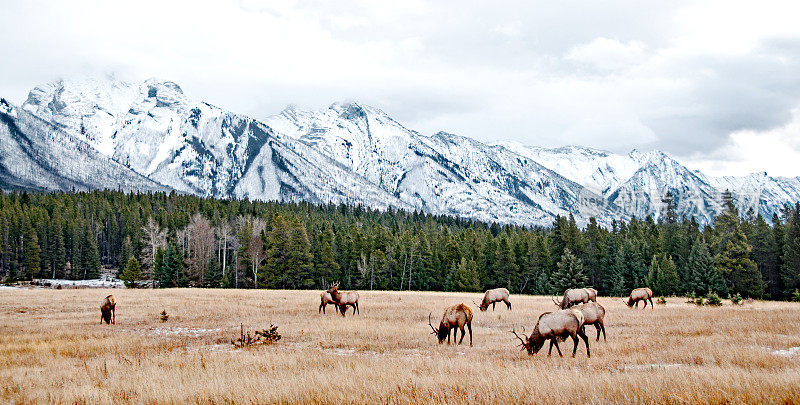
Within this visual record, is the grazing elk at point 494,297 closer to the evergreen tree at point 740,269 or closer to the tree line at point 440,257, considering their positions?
the tree line at point 440,257

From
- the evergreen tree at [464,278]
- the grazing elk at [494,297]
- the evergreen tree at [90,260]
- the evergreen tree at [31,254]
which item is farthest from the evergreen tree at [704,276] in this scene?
the evergreen tree at [31,254]

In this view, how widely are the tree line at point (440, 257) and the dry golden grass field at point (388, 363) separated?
1925 inches

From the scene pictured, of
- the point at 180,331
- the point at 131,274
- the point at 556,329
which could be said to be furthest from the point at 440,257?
the point at 556,329

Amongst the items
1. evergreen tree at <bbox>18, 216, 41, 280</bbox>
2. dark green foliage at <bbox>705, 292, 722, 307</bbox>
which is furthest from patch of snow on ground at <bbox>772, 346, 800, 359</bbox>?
evergreen tree at <bbox>18, 216, 41, 280</bbox>

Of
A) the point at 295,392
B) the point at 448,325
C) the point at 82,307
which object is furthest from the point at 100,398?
the point at 82,307

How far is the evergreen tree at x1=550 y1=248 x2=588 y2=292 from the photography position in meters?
74.6

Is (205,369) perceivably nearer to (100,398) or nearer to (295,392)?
(100,398)

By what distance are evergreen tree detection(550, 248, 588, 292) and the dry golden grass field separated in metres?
48.6

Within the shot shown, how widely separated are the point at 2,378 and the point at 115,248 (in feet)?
406

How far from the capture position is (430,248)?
93.2 meters

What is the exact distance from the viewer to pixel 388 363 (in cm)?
1398

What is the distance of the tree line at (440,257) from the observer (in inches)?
2692

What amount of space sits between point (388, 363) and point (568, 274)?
66405mm

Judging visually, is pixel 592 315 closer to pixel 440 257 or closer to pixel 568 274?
pixel 568 274
